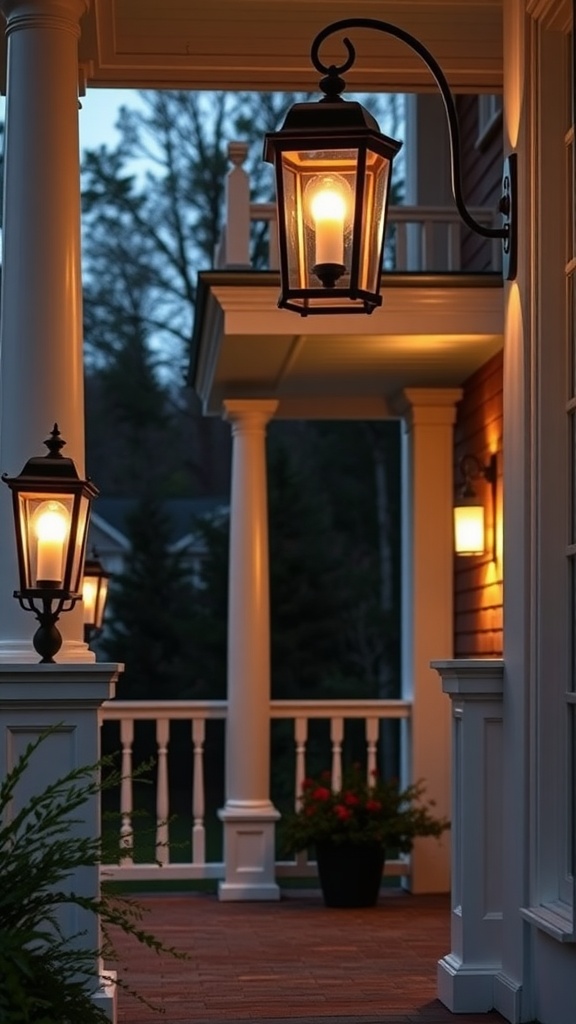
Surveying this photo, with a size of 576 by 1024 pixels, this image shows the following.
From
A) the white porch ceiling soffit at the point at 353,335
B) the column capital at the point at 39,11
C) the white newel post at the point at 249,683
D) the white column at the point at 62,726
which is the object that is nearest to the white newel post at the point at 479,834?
the white column at the point at 62,726

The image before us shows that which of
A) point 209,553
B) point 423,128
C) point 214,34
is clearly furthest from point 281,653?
point 214,34

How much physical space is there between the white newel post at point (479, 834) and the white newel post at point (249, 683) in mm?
3771

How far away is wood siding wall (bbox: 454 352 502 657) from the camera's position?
27.5 feet

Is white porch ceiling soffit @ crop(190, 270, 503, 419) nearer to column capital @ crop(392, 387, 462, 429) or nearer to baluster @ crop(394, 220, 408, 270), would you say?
column capital @ crop(392, 387, 462, 429)

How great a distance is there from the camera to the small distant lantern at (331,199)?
4477 millimetres

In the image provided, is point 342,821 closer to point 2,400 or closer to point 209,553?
point 2,400

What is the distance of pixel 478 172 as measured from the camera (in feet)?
32.6

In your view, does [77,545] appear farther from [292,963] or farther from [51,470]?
[292,963]

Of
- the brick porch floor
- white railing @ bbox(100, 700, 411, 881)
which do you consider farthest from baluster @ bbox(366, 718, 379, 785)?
the brick porch floor

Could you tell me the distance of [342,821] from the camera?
8.50m

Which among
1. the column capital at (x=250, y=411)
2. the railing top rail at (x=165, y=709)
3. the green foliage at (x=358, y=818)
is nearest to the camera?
the green foliage at (x=358, y=818)

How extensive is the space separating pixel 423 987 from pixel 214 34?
12.1 feet

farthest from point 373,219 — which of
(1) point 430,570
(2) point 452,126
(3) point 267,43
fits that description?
(1) point 430,570

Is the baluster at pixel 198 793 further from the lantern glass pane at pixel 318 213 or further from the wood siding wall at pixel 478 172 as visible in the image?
the lantern glass pane at pixel 318 213
